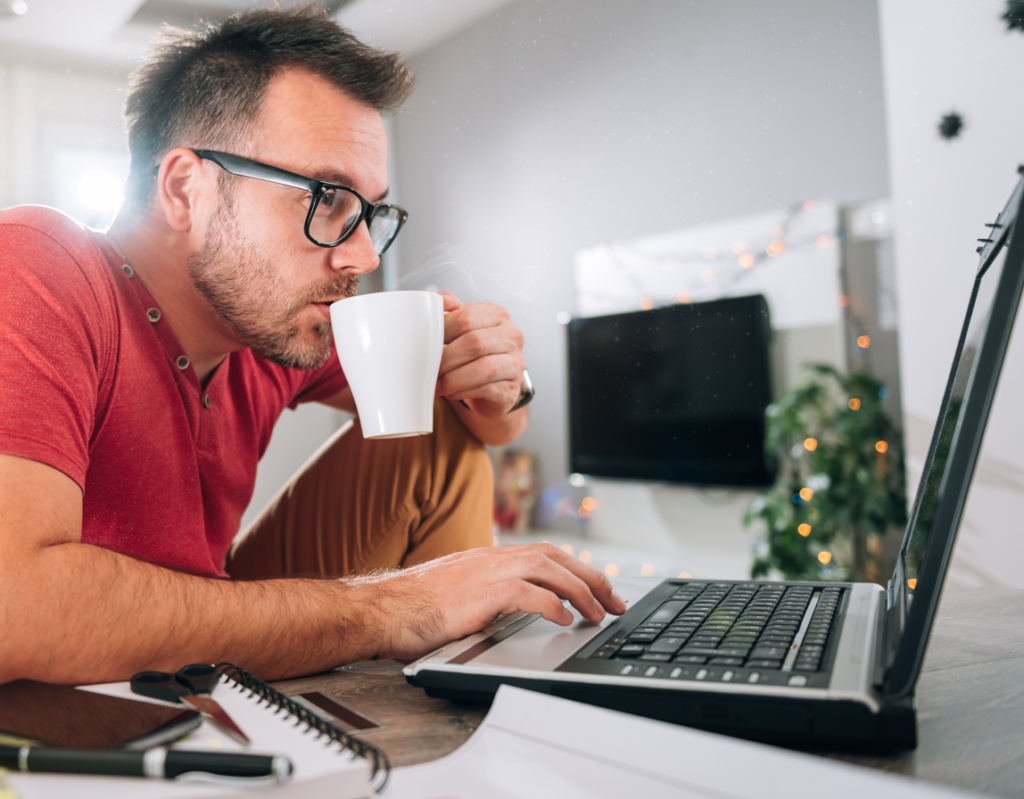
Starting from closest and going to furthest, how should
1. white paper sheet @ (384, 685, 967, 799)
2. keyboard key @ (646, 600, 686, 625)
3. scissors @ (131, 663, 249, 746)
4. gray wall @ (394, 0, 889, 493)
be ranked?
white paper sheet @ (384, 685, 967, 799)
scissors @ (131, 663, 249, 746)
keyboard key @ (646, 600, 686, 625)
gray wall @ (394, 0, 889, 493)

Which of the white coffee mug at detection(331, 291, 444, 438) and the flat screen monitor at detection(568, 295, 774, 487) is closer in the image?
the white coffee mug at detection(331, 291, 444, 438)

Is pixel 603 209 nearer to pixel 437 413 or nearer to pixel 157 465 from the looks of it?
pixel 437 413

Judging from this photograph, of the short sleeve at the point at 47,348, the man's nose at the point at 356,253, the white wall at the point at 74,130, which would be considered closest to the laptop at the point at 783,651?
the short sleeve at the point at 47,348

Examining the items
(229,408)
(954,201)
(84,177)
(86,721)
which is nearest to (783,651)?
(86,721)

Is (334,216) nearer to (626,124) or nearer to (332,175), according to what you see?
(332,175)

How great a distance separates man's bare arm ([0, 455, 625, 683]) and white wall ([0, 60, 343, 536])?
3.41ft

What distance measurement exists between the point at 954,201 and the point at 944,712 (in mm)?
1932

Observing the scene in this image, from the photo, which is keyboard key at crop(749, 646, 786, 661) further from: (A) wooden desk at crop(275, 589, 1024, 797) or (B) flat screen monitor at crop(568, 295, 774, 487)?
(B) flat screen monitor at crop(568, 295, 774, 487)

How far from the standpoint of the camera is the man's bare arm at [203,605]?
514 mm

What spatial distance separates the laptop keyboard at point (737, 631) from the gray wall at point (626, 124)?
1425 millimetres

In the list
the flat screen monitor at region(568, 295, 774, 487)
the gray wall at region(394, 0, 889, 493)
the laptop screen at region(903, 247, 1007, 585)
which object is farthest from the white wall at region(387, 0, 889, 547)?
the laptop screen at region(903, 247, 1007, 585)

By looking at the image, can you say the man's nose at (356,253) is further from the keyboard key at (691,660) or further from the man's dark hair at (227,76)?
the keyboard key at (691,660)

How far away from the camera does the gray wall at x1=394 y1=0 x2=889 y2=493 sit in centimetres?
223

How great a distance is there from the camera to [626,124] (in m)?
2.91
